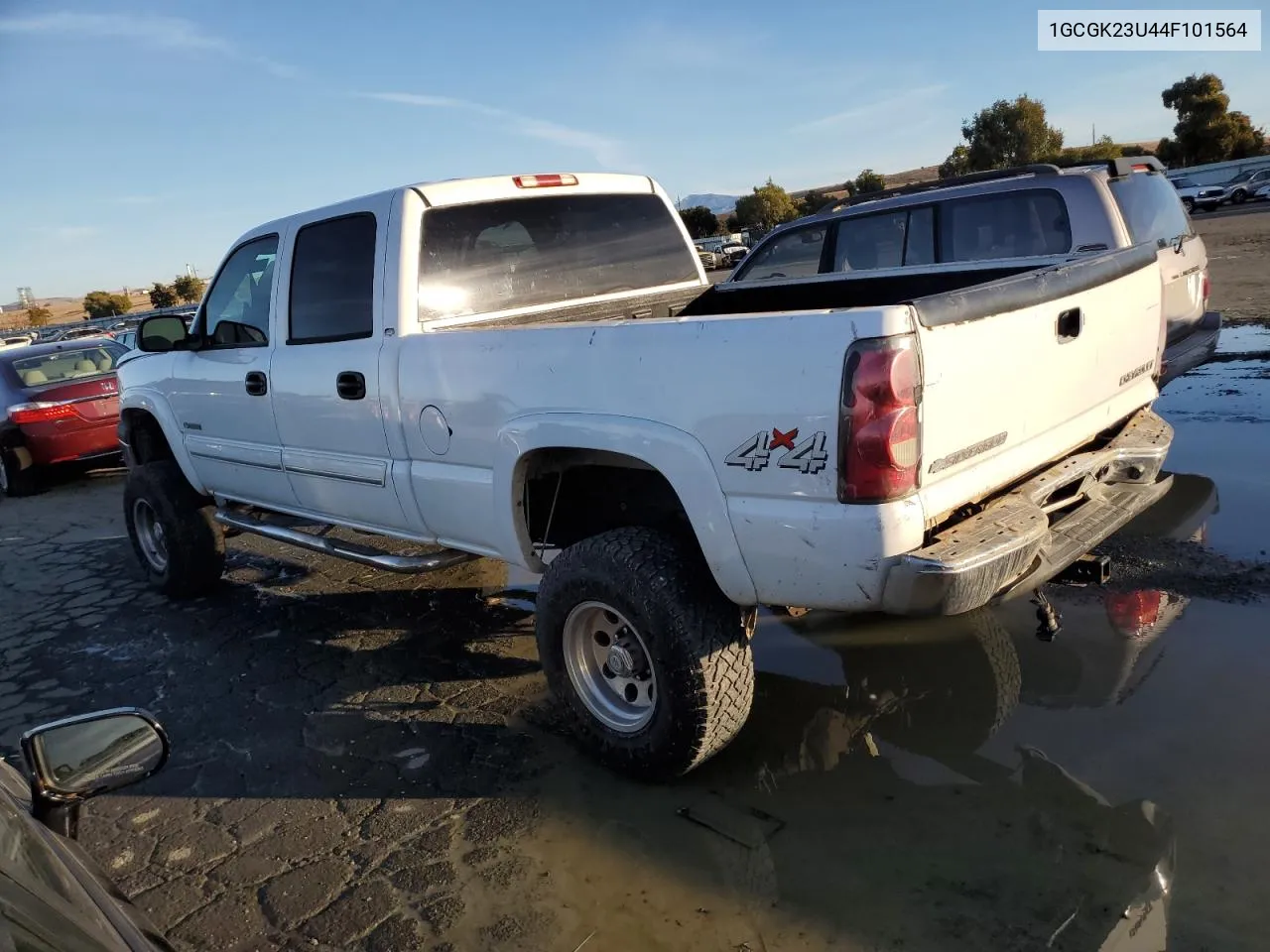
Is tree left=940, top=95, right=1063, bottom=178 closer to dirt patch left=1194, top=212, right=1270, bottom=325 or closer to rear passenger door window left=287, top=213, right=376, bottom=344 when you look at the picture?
dirt patch left=1194, top=212, right=1270, bottom=325

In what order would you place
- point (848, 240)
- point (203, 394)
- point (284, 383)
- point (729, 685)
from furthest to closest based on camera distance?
1. point (848, 240)
2. point (203, 394)
3. point (284, 383)
4. point (729, 685)

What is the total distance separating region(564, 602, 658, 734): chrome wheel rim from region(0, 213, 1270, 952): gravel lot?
0.25 meters

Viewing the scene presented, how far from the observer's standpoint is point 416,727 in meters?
3.88

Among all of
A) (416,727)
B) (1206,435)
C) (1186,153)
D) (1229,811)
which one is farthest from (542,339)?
(1186,153)

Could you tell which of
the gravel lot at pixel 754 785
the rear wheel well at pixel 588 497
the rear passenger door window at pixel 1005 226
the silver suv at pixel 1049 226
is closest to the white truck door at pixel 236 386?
the gravel lot at pixel 754 785

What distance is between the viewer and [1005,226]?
259 inches

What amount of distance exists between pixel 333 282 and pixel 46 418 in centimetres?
740

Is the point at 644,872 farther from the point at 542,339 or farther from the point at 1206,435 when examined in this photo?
the point at 1206,435

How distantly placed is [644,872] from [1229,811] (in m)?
1.77

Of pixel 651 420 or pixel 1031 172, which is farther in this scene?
pixel 1031 172

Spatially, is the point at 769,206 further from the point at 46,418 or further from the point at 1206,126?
the point at 46,418

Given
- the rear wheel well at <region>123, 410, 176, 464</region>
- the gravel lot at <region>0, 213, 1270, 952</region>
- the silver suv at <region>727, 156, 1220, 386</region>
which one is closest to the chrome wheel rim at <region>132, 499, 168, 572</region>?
the rear wheel well at <region>123, 410, 176, 464</region>

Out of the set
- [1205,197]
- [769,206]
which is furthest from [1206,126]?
[769,206]

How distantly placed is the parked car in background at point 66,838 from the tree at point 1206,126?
60985 millimetres
